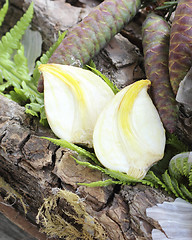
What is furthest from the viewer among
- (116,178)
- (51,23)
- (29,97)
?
(51,23)

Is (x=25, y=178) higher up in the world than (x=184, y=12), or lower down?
lower down

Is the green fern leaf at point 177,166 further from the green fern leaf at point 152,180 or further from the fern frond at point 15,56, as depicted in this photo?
the fern frond at point 15,56

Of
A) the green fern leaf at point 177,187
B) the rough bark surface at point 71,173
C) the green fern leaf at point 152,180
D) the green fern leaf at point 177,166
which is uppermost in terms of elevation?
the green fern leaf at point 177,166

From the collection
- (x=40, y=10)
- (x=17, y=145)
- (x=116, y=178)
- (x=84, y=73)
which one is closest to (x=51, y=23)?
(x=40, y=10)

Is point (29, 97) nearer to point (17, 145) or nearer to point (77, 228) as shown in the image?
point (17, 145)

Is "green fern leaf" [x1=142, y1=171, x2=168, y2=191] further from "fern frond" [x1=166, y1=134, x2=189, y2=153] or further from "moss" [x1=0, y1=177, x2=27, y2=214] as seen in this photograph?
"moss" [x1=0, y1=177, x2=27, y2=214]

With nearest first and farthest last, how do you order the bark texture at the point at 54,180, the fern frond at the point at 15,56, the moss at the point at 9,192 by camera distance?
the bark texture at the point at 54,180 < the moss at the point at 9,192 < the fern frond at the point at 15,56

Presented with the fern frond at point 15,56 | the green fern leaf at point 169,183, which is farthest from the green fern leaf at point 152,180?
the fern frond at point 15,56

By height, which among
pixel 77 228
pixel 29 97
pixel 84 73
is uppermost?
pixel 84 73
